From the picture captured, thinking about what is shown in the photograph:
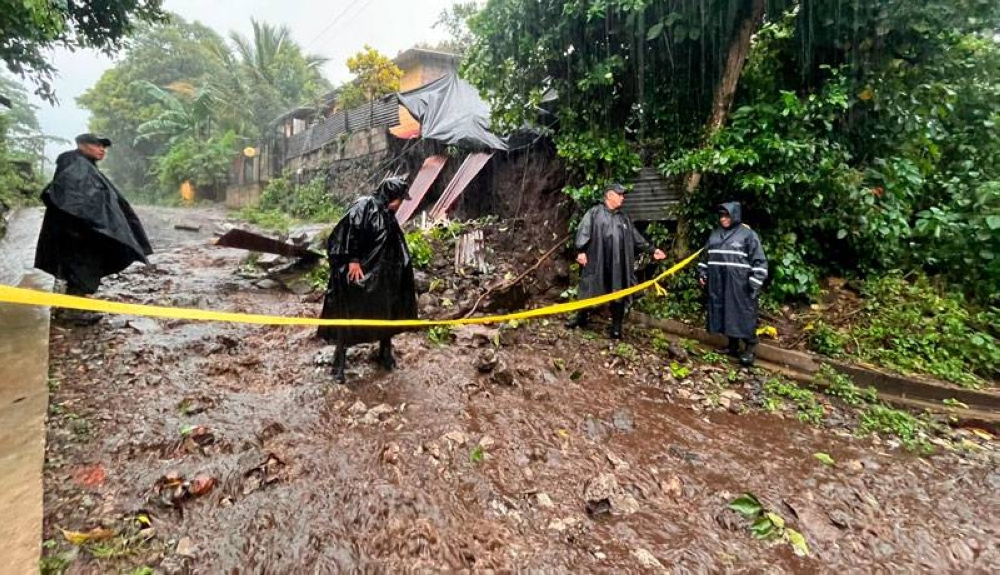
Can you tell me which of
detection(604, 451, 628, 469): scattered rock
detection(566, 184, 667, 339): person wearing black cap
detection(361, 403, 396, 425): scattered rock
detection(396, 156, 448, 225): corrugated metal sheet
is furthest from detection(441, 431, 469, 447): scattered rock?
detection(396, 156, 448, 225): corrugated metal sheet

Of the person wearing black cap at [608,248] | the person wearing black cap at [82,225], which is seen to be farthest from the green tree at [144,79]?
the person wearing black cap at [608,248]

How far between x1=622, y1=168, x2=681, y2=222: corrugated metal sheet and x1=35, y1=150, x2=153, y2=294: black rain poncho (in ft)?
18.3

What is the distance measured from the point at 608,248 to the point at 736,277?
1.31m

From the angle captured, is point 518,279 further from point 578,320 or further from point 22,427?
point 22,427

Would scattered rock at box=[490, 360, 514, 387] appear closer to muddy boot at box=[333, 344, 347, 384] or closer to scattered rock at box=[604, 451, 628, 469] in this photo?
scattered rock at box=[604, 451, 628, 469]

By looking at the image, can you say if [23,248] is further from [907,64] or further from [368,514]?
[907,64]

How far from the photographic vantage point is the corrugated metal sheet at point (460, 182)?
336 inches

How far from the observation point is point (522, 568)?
2.10 m

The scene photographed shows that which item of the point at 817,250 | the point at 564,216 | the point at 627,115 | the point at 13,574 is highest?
the point at 627,115

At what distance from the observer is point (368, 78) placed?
14.4 metres

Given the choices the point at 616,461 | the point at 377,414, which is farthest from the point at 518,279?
the point at 616,461

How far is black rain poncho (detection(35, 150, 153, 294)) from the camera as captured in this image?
417 cm

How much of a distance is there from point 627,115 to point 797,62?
6.43 ft

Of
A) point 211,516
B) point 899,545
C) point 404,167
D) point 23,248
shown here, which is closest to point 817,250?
point 899,545
